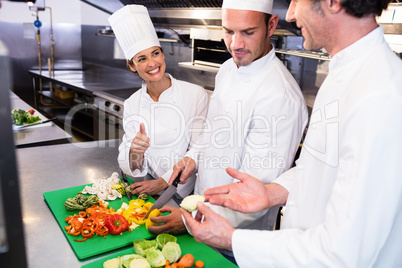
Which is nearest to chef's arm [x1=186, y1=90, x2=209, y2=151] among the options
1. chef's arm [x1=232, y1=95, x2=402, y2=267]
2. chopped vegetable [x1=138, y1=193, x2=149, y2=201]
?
chopped vegetable [x1=138, y1=193, x2=149, y2=201]

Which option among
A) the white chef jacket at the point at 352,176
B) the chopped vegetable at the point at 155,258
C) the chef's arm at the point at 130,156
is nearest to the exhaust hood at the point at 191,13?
the chef's arm at the point at 130,156

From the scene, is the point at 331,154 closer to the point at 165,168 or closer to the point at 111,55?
the point at 165,168

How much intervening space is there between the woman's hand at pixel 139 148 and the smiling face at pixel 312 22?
101 centimetres

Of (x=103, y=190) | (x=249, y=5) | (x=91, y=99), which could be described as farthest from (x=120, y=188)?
(x=91, y=99)

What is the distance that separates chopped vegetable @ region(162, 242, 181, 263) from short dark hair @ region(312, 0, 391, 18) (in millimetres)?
970

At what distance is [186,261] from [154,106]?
3.80ft

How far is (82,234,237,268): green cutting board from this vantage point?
1251 mm

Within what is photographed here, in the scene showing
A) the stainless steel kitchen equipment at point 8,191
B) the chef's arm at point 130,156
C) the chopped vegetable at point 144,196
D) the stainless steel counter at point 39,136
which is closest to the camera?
the stainless steel kitchen equipment at point 8,191

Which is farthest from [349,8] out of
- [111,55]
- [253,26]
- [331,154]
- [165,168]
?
[111,55]

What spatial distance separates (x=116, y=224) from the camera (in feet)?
4.71

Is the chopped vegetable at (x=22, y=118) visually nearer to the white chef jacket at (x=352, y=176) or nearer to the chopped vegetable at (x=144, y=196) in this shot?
the chopped vegetable at (x=144, y=196)

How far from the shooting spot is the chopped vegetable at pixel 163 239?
1.33 m

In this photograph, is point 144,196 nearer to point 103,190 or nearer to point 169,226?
point 103,190

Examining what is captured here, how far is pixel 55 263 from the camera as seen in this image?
4.09 feet
